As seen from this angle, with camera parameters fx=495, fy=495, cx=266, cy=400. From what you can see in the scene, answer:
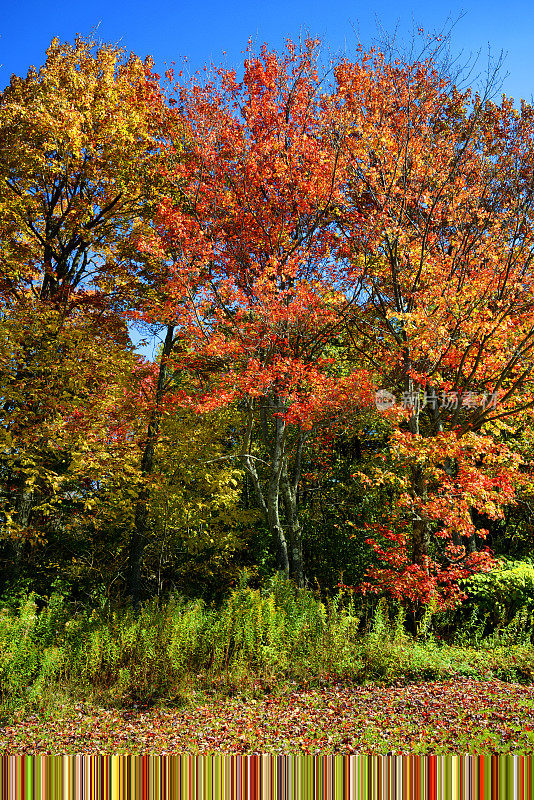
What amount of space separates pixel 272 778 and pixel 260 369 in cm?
590

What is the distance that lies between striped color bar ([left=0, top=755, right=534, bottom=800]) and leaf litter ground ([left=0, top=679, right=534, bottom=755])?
0.56 feet

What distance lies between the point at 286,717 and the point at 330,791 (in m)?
1.31

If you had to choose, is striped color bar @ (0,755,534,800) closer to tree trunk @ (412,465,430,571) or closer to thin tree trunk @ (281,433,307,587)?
tree trunk @ (412,465,430,571)

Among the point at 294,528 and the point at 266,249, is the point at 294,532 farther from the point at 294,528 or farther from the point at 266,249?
the point at 266,249

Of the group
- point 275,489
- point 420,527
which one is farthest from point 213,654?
point 420,527

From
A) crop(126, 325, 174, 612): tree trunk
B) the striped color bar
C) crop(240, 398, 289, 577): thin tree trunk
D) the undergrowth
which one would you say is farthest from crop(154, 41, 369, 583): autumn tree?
the striped color bar

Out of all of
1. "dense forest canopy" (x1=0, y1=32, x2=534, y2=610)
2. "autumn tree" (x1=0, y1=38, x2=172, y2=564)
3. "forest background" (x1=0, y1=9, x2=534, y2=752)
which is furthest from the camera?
"autumn tree" (x1=0, y1=38, x2=172, y2=564)

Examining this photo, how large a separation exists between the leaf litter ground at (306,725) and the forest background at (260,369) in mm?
583

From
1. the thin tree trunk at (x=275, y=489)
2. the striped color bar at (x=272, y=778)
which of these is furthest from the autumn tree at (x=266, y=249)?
the striped color bar at (x=272, y=778)

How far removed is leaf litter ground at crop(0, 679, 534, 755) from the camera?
4.65 metres

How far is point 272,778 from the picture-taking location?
421 centimetres

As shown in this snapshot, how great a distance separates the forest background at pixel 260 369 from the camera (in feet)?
23.8

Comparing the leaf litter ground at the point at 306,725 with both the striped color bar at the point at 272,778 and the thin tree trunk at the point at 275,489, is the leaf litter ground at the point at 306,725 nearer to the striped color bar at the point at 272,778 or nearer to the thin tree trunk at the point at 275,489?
the striped color bar at the point at 272,778

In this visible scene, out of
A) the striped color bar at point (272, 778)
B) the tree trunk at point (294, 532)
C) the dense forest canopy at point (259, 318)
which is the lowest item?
the striped color bar at point (272, 778)
